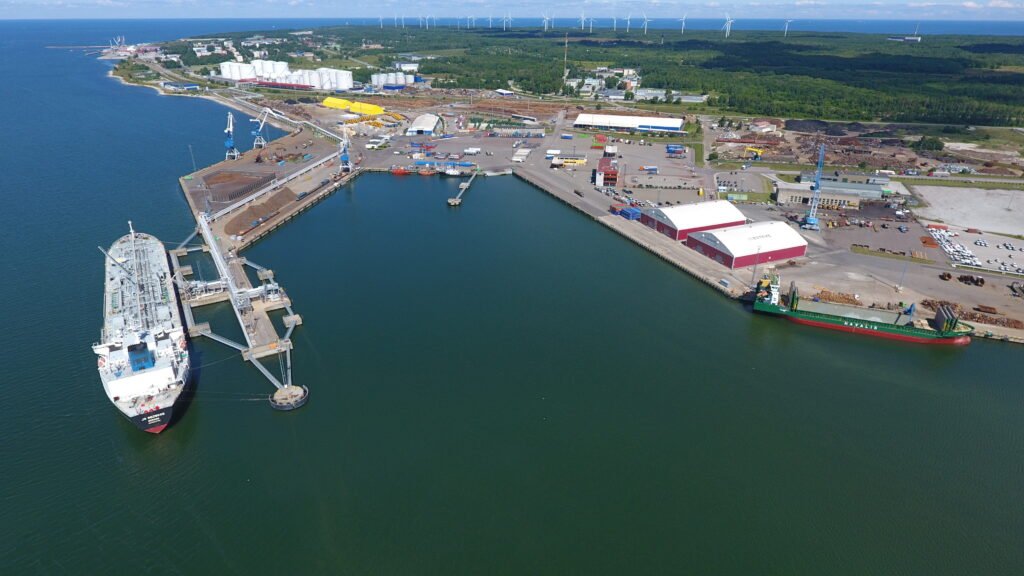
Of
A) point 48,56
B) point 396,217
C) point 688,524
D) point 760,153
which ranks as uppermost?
point 48,56

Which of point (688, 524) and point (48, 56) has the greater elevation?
point (48, 56)

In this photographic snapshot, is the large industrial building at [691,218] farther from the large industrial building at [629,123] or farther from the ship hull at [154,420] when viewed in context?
the large industrial building at [629,123]

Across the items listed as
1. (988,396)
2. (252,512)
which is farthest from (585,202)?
(252,512)

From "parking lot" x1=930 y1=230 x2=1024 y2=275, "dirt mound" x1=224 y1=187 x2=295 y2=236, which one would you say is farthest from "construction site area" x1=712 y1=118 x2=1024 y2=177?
"dirt mound" x1=224 y1=187 x2=295 y2=236

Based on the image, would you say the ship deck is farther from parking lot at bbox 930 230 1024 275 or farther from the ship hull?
the ship hull

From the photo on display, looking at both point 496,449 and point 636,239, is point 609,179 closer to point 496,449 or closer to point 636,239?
point 636,239

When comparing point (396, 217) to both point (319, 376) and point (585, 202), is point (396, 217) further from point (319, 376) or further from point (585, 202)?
point (319, 376)

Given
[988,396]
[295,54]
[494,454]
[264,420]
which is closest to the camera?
[494,454]
